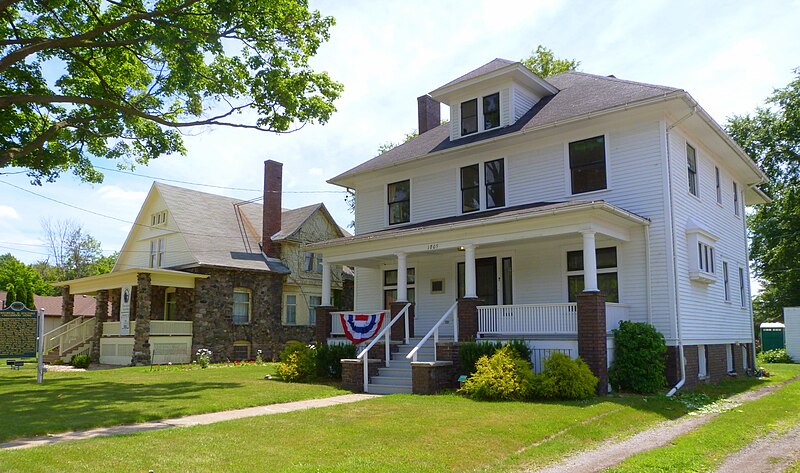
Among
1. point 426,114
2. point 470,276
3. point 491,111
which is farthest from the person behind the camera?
point 426,114

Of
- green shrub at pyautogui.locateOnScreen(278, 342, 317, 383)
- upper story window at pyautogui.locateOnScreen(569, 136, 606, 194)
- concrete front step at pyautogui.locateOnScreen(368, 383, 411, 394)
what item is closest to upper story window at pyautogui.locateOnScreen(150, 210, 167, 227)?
green shrub at pyautogui.locateOnScreen(278, 342, 317, 383)

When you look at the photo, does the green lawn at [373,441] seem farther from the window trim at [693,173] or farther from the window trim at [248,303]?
the window trim at [248,303]

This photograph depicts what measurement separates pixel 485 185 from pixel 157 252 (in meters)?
18.6

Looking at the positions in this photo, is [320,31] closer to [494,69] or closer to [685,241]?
[494,69]

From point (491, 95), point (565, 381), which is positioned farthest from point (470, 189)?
point (565, 381)

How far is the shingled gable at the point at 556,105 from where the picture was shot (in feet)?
52.2

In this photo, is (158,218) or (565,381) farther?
(158,218)

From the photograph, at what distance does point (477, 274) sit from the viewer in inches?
734

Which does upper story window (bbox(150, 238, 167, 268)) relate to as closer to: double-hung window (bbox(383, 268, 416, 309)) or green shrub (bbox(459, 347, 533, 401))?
double-hung window (bbox(383, 268, 416, 309))

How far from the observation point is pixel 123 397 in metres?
13.3

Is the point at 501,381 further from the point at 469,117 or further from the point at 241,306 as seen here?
the point at 241,306

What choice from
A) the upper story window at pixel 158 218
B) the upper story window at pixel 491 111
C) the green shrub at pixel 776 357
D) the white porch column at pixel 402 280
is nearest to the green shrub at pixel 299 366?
the white porch column at pixel 402 280

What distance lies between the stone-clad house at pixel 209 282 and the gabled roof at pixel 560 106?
879cm

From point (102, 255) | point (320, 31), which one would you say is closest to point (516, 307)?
point (320, 31)
